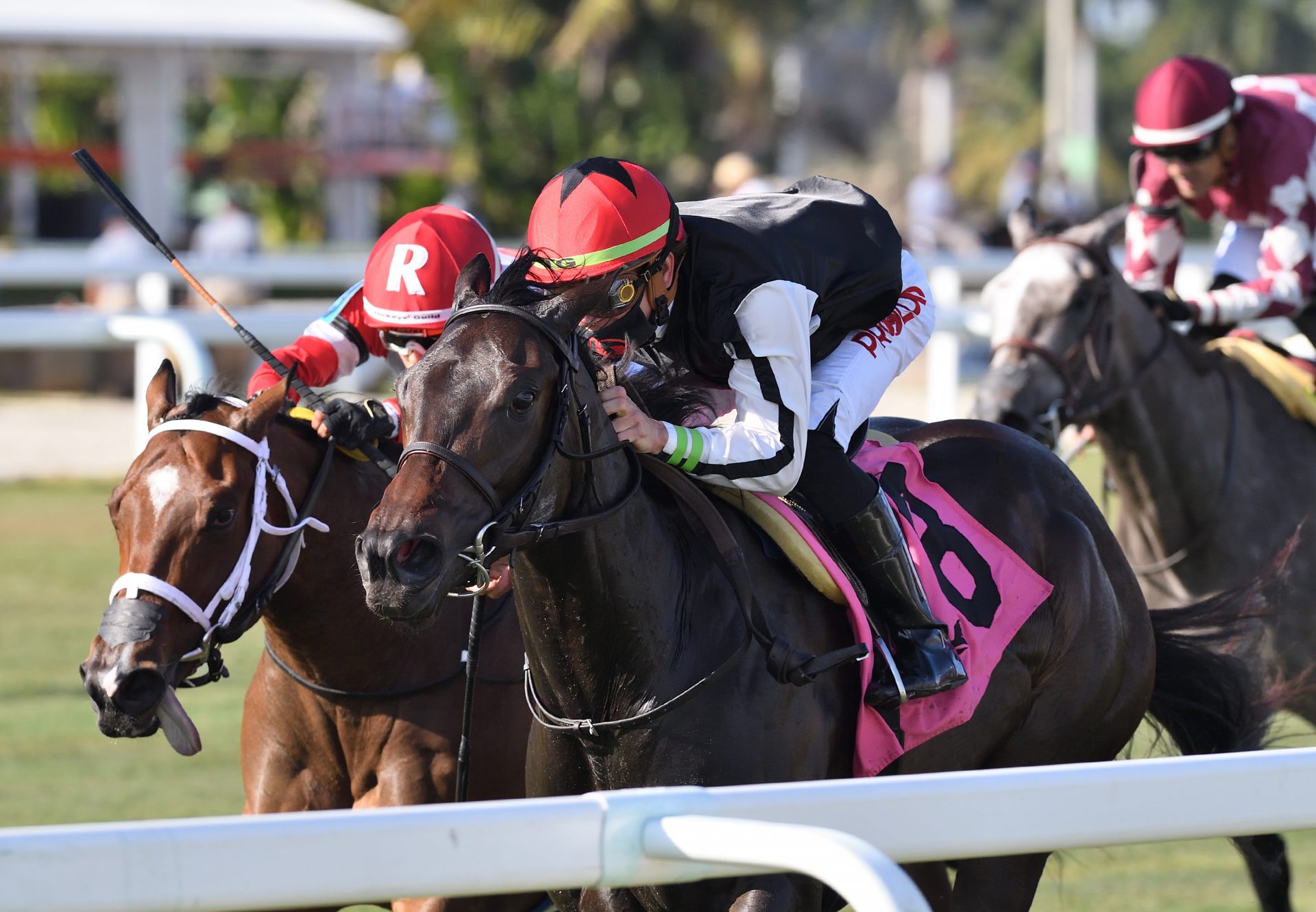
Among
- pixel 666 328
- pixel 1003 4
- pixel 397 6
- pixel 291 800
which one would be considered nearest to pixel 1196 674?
pixel 666 328

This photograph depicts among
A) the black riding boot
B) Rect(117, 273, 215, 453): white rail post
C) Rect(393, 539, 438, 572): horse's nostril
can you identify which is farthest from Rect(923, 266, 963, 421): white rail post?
Rect(393, 539, 438, 572): horse's nostril

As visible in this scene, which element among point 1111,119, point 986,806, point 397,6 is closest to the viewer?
point 986,806

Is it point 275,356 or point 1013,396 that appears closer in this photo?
point 275,356

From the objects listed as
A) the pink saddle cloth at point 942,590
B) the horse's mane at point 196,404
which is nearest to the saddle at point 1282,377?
the pink saddle cloth at point 942,590

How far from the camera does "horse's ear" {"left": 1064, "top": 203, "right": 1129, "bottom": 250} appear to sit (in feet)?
18.1

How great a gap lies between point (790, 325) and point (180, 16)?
59.0ft

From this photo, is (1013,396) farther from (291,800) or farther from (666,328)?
(291,800)

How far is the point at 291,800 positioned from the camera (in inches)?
145

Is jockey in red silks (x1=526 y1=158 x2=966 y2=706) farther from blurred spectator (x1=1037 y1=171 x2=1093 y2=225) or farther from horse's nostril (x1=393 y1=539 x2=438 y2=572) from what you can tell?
blurred spectator (x1=1037 y1=171 x2=1093 y2=225)

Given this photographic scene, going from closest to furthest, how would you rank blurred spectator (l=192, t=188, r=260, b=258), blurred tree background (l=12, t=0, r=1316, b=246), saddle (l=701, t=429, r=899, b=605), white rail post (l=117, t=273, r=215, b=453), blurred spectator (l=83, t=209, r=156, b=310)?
saddle (l=701, t=429, r=899, b=605)
white rail post (l=117, t=273, r=215, b=453)
blurred spectator (l=83, t=209, r=156, b=310)
blurred spectator (l=192, t=188, r=260, b=258)
blurred tree background (l=12, t=0, r=1316, b=246)

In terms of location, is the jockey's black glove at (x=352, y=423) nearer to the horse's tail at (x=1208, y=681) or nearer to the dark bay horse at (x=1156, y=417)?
the horse's tail at (x=1208, y=681)

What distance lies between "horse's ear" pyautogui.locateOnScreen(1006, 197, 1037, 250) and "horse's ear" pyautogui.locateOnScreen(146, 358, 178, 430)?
9.71 feet

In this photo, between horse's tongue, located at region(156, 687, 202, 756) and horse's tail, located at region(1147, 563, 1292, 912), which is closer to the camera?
horse's tongue, located at region(156, 687, 202, 756)

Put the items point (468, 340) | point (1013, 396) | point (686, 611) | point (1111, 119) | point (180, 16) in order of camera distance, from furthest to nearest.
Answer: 1. point (1111, 119)
2. point (180, 16)
3. point (1013, 396)
4. point (686, 611)
5. point (468, 340)
